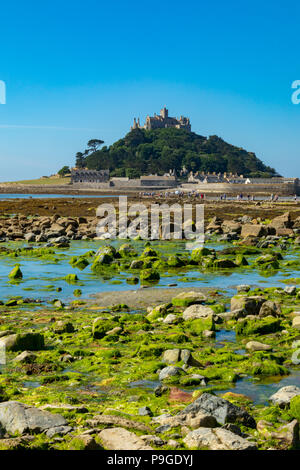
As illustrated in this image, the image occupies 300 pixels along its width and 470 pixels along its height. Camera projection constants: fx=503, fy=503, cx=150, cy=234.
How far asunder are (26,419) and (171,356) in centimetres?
303

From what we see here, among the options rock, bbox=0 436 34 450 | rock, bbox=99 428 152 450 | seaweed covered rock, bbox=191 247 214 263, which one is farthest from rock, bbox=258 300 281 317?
seaweed covered rock, bbox=191 247 214 263

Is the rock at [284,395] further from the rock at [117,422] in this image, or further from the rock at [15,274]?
the rock at [15,274]

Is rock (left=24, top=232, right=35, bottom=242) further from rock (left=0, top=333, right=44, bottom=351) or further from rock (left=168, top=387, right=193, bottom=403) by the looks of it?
rock (left=168, top=387, right=193, bottom=403)

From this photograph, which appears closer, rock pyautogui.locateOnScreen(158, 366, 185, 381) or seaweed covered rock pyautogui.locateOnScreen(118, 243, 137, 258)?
rock pyautogui.locateOnScreen(158, 366, 185, 381)

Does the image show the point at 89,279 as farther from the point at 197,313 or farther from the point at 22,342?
the point at 22,342

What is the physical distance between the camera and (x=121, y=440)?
16.4 ft

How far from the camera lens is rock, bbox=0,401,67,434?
5387 millimetres

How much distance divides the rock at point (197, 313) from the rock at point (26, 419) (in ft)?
17.1

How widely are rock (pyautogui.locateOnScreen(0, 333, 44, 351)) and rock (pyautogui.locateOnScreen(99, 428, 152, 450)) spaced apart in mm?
3830

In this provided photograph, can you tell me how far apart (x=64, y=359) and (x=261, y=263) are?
41.2 feet

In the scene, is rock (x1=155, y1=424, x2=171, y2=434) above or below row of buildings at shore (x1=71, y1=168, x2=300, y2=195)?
below

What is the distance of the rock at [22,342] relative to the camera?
8633mm

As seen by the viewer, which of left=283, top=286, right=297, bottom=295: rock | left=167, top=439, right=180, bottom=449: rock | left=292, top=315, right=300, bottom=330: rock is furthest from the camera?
left=283, top=286, right=297, bottom=295: rock

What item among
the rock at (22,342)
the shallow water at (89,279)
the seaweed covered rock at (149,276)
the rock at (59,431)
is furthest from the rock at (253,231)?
the rock at (59,431)
